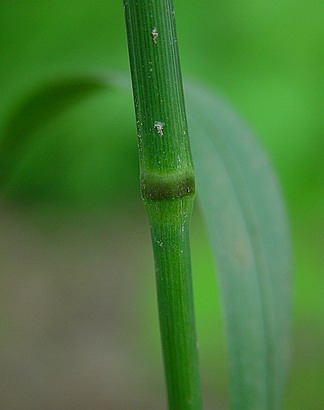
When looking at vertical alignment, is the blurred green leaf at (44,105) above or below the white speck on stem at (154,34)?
above

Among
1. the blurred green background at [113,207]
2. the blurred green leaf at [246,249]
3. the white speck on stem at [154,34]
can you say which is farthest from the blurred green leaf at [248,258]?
the blurred green background at [113,207]

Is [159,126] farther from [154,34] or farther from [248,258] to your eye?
[248,258]

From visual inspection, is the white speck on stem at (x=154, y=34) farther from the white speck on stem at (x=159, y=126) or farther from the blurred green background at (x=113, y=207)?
the blurred green background at (x=113, y=207)

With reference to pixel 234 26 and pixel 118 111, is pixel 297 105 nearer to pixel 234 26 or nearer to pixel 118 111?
pixel 234 26

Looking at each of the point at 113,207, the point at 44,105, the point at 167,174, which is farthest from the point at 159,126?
the point at 113,207

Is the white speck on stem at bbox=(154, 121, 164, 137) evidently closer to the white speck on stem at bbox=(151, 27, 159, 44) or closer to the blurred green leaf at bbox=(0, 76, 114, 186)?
the white speck on stem at bbox=(151, 27, 159, 44)

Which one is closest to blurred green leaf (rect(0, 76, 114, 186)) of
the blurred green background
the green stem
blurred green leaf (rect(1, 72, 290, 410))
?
blurred green leaf (rect(1, 72, 290, 410))

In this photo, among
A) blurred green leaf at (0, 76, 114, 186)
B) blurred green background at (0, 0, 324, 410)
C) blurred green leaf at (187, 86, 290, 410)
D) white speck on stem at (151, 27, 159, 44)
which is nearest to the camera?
white speck on stem at (151, 27, 159, 44)
